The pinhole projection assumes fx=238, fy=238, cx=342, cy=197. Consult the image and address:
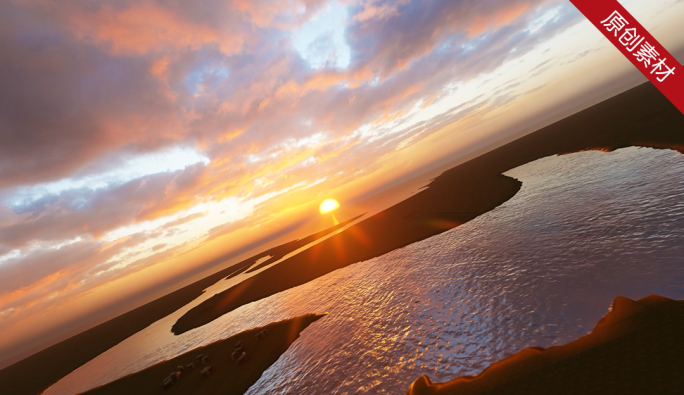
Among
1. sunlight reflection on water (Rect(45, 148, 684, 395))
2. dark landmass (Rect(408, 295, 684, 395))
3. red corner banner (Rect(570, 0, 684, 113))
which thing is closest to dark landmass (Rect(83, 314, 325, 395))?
sunlight reflection on water (Rect(45, 148, 684, 395))

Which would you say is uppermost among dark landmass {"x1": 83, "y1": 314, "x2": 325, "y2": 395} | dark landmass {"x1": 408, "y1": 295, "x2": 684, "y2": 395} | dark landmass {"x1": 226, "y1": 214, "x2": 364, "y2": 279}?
dark landmass {"x1": 226, "y1": 214, "x2": 364, "y2": 279}

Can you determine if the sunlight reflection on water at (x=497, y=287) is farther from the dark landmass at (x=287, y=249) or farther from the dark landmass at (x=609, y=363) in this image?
the dark landmass at (x=287, y=249)

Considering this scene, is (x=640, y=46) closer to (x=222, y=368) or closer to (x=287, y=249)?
(x=222, y=368)

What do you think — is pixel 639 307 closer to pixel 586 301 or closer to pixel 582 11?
pixel 586 301

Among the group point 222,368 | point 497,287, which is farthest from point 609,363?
point 222,368

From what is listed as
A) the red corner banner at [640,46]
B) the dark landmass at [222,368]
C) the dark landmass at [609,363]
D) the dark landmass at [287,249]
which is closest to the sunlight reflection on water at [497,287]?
the dark landmass at [609,363]

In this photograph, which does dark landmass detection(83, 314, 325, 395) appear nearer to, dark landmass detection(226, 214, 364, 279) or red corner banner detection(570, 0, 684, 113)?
red corner banner detection(570, 0, 684, 113)
